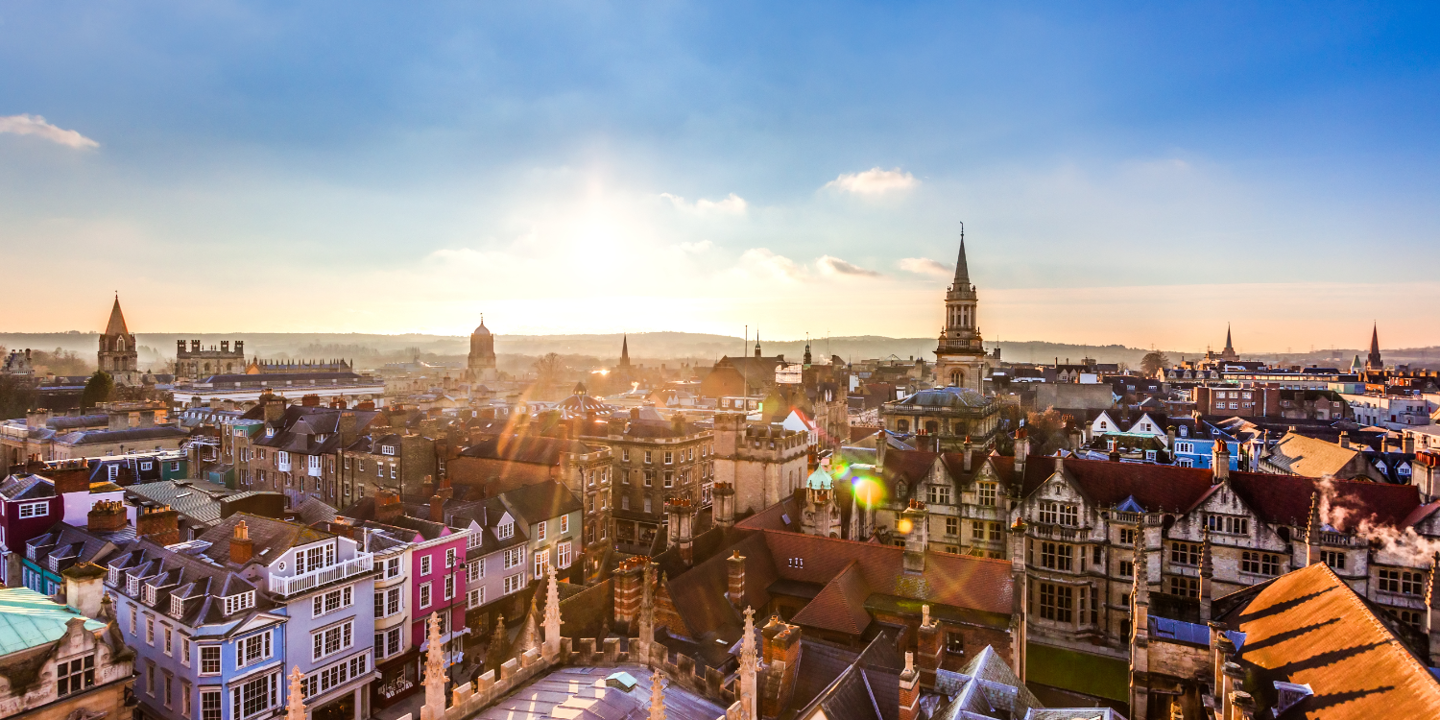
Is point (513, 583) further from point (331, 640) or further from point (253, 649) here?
point (253, 649)

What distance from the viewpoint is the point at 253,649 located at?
96.0ft

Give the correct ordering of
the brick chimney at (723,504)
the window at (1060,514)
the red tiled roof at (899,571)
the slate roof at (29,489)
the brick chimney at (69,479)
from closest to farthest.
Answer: the red tiled roof at (899,571)
the slate roof at (29,489)
the brick chimney at (723,504)
the brick chimney at (69,479)
the window at (1060,514)

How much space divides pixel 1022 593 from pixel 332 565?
30389 millimetres

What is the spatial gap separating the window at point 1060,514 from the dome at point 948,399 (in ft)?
107

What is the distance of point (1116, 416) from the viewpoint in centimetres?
8788

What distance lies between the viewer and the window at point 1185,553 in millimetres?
38719

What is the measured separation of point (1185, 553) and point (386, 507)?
1736 inches

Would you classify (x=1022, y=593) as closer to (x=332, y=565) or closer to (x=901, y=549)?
(x=901, y=549)

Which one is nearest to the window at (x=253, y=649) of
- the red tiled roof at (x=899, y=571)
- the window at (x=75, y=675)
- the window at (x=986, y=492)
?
the window at (x=75, y=675)

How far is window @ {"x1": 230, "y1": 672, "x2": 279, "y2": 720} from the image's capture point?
28.8 meters

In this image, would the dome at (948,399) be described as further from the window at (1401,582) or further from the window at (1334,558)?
the window at (1401,582)

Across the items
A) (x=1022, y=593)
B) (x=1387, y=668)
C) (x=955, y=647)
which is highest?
(x=1387, y=668)

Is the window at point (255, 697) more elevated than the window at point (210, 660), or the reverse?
the window at point (210, 660)

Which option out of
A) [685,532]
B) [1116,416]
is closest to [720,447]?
[685,532]
